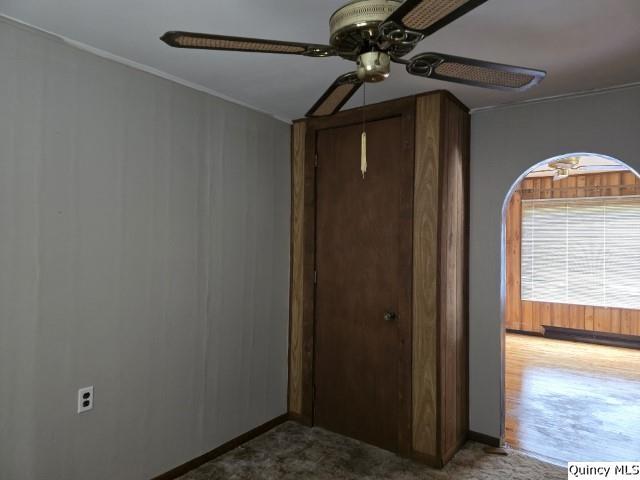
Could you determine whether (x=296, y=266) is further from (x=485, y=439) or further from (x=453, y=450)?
(x=485, y=439)

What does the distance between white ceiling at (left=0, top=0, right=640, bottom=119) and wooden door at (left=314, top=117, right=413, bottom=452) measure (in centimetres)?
62

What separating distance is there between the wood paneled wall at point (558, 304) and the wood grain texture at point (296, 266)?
4659 mm

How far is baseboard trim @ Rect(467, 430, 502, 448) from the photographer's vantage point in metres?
3.01

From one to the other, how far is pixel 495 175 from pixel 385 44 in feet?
6.77

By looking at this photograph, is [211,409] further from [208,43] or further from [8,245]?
[208,43]

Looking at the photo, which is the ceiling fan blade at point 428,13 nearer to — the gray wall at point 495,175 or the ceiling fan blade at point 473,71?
the ceiling fan blade at point 473,71

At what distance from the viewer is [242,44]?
1346 millimetres

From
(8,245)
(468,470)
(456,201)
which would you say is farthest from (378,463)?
(8,245)

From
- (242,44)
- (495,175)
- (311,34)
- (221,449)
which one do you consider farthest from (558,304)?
(242,44)

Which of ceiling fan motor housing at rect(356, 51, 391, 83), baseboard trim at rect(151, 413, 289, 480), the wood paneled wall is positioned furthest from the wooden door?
the wood paneled wall

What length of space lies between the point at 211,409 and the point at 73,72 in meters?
2.17

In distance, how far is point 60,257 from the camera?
2.11 m

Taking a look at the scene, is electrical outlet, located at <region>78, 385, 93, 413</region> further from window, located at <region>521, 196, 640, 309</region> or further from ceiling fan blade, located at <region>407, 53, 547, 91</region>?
window, located at <region>521, 196, 640, 309</region>

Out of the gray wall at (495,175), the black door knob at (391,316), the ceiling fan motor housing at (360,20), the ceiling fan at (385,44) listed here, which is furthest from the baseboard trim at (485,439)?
the ceiling fan motor housing at (360,20)
